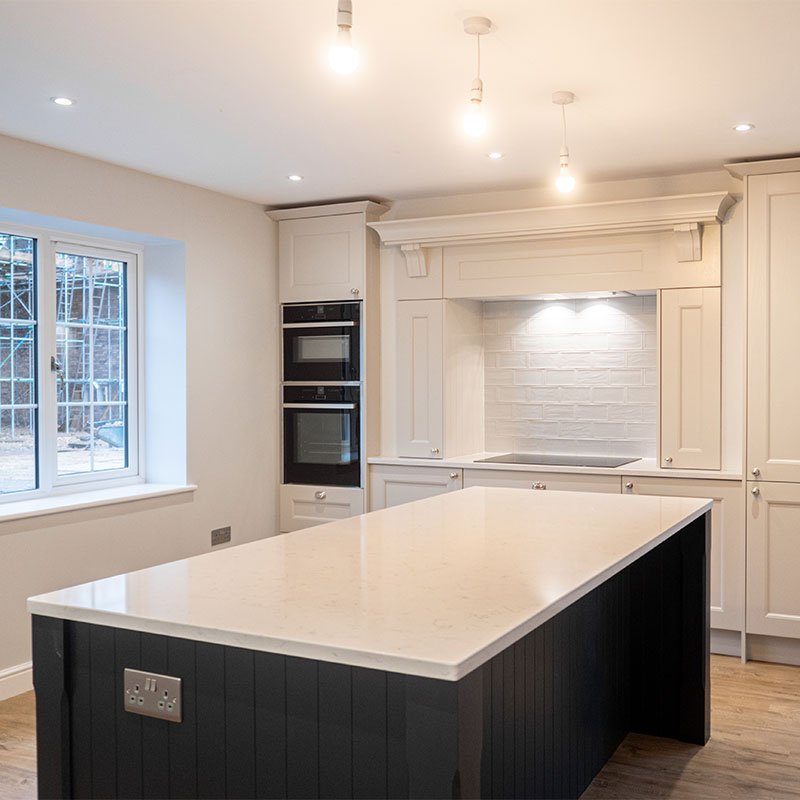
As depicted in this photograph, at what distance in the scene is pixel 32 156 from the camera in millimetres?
3967

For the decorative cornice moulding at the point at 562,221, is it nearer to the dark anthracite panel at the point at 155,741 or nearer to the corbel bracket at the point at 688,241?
the corbel bracket at the point at 688,241

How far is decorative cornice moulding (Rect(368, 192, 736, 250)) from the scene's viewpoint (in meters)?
4.42

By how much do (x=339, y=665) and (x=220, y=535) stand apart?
359 cm

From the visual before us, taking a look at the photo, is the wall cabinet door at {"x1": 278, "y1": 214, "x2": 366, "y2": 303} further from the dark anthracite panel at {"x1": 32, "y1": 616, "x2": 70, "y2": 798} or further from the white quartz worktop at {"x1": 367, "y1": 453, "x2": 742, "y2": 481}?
the dark anthracite panel at {"x1": 32, "y1": 616, "x2": 70, "y2": 798}

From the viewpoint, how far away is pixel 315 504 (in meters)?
5.43

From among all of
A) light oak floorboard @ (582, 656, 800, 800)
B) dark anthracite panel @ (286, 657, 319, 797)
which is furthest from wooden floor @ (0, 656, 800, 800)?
dark anthracite panel @ (286, 657, 319, 797)

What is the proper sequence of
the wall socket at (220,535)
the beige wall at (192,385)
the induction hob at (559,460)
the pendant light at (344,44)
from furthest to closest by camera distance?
the wall socket at (220,535), the induction hob at (559,460), the beige wall at (192,385), the pendant light at (344,44)

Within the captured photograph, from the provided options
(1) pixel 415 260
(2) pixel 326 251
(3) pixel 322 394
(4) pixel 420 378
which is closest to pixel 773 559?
(4) pixel 420 378

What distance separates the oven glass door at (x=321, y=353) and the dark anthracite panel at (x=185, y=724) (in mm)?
3552

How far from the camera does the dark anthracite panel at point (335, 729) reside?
64.3 inches

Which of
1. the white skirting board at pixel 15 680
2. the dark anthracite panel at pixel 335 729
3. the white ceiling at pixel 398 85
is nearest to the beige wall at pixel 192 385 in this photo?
the white skirting board at pixel 15 680

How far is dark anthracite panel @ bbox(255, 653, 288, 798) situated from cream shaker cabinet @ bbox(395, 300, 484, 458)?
349cm

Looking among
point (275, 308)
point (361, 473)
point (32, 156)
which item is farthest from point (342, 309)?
point (32, 156)

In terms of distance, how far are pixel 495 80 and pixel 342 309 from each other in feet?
7.50
